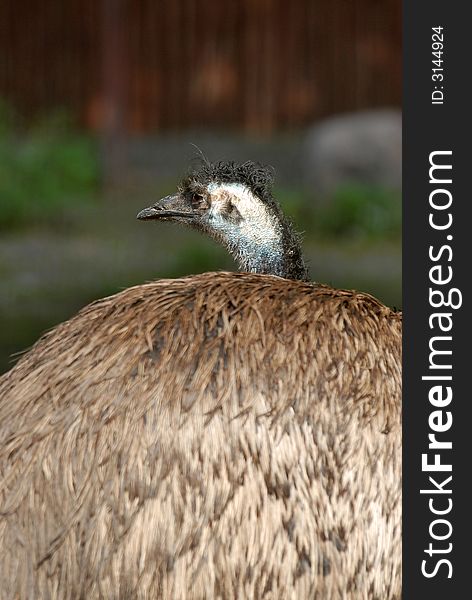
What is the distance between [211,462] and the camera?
2.63 metres

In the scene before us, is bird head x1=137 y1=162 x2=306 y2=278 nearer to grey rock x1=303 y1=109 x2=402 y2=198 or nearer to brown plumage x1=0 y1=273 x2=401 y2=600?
brown plumage x1=0 y1=273 x2=401 y2=600

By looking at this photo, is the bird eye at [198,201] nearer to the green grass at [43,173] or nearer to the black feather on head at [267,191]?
the black feather on head at [267,191]

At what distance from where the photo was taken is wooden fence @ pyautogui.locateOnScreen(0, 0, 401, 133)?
1227cm

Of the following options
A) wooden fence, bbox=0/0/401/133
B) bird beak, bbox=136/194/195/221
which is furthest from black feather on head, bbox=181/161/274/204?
wooden fence, bbox=0/0/401/133

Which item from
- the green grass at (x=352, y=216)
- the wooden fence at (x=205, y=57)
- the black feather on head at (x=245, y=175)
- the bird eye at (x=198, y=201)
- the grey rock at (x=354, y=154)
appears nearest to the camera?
the black feather on head at (x=245, y=175)

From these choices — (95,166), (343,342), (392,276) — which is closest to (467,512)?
(343,342)

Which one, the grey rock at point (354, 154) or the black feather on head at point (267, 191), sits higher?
the grey rock at point (354, 154)

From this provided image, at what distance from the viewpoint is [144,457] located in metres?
2.65

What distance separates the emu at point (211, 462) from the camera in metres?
2.62

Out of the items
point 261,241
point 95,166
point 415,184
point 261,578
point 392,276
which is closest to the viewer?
point 261,578

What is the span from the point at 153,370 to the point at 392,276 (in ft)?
19.2

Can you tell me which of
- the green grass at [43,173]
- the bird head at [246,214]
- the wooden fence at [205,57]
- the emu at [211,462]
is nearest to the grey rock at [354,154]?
the wooden fence at [205,57]

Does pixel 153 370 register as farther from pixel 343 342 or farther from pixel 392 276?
pixel 392 276

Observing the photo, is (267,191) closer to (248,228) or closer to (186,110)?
(248,228)
